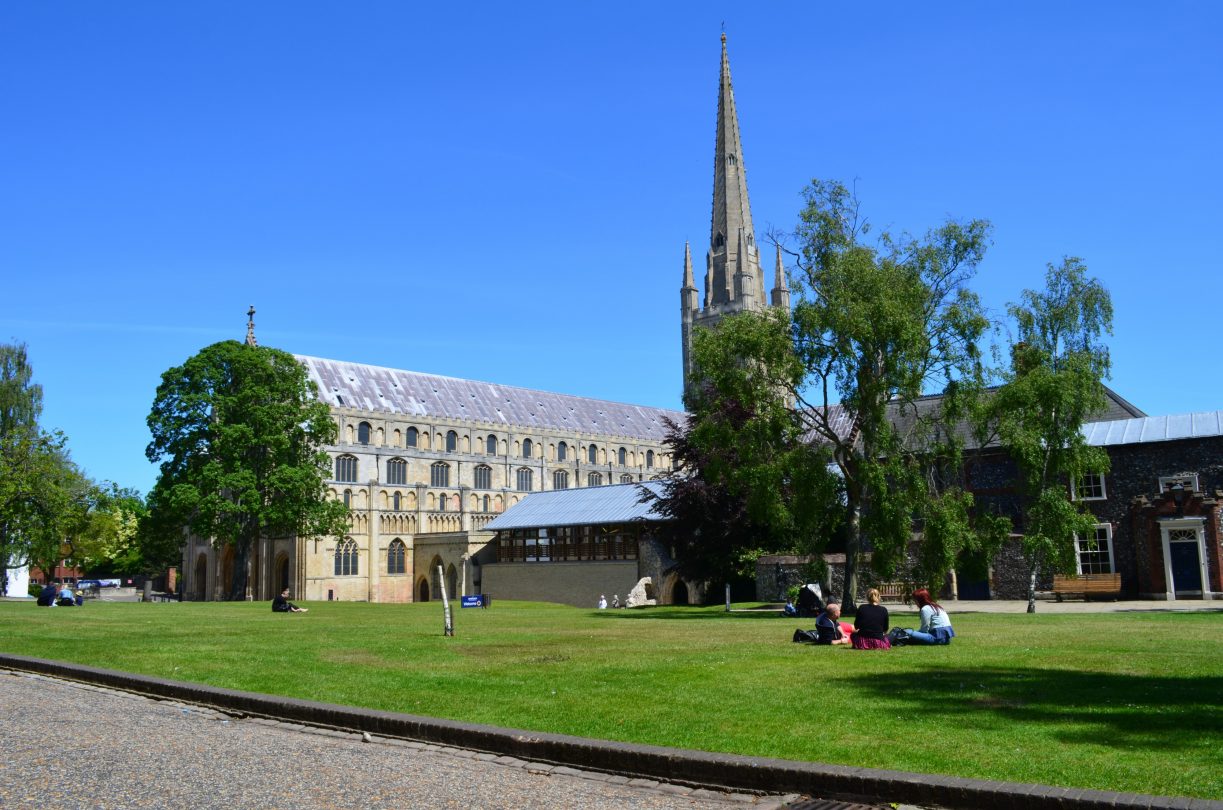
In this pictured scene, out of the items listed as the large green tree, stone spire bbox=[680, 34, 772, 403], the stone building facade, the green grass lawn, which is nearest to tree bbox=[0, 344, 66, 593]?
the large green tree

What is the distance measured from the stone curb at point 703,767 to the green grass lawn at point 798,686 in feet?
1.77

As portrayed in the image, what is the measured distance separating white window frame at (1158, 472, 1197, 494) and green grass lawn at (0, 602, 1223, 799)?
70.0 ft

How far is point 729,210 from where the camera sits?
4387 inches

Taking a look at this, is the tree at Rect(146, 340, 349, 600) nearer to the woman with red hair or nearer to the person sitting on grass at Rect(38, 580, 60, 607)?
the person sitting on grass at Rect(38, 580, 60, 607)

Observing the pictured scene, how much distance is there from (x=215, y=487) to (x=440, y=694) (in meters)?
46.1

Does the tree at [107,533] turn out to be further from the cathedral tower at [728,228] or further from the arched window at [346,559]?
the cathedral tower at [728,228]

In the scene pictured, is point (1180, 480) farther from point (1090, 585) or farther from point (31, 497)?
point (31, 497)

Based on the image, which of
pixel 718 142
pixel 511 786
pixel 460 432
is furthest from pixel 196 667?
pixel 718 142

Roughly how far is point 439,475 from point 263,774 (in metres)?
83.9

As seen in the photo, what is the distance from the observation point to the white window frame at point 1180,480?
4138cm

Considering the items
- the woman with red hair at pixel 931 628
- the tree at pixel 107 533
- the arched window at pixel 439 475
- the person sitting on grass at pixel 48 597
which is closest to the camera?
the woman with red hair at pixel 931 628

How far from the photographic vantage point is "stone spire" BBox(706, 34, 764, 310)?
363 ft

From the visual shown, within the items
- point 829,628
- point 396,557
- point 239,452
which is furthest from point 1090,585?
point 396,557

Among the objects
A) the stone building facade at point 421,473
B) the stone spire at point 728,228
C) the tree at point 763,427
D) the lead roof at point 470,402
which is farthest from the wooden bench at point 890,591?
the stone spire at point 728,228
